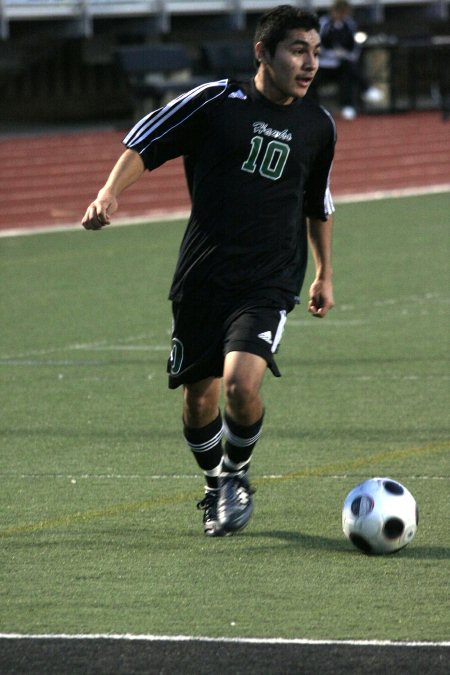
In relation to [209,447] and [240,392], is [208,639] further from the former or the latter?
[209,447]

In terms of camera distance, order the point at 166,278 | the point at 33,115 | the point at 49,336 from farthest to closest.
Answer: the point at 33,115
the point at 166,278
the point at 49,336

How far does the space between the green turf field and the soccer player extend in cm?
53

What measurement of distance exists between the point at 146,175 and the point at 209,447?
648 inches

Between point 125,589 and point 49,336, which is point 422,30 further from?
point 125,589

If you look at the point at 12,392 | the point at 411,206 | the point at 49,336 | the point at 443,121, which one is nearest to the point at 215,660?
the point at 12,392

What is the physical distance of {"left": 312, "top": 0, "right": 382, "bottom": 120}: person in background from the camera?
2638 centimetres

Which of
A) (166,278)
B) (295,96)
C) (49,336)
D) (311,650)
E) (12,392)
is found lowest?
(166,278)

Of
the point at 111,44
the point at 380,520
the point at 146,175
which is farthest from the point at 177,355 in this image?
the point at 111,44

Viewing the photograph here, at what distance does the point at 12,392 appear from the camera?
31.9ft

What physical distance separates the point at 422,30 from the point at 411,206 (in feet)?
48.9

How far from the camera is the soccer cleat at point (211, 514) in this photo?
6.27 metres

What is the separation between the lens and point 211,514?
633 centimetres

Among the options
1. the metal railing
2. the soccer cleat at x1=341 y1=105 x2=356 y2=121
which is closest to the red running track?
the soccer cleat at x1=341 y1=105 x2=356 y2=121

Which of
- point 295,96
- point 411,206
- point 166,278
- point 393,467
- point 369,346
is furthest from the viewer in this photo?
point 411,206
